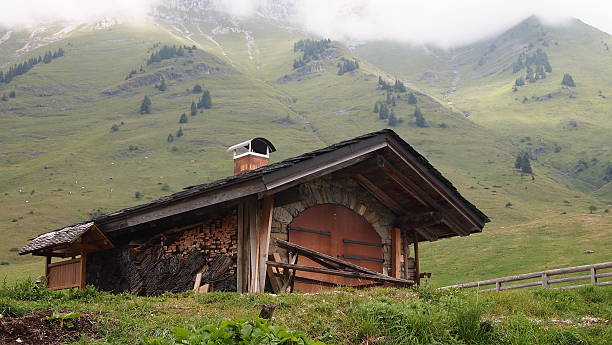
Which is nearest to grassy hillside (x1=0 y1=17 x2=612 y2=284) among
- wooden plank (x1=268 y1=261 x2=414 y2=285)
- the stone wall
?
the stone wall

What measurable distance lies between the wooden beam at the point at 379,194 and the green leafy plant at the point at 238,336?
32.8 feet

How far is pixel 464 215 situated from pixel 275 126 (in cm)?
14719

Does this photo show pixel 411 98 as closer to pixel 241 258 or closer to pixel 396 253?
pixel 396 253

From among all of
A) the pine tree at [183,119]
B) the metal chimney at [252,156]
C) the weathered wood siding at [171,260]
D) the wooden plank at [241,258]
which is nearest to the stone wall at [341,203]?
the wooden plank at [241,258]

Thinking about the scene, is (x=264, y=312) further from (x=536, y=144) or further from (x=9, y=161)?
(x=536, y=144)

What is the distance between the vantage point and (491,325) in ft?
31.8

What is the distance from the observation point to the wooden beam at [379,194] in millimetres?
17031

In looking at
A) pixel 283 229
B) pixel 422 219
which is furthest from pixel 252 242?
pixel 422 219

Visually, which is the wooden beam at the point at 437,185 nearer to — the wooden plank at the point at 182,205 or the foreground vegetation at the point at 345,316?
the wooden plank at the point at 182,205

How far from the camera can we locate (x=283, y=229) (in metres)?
15.5

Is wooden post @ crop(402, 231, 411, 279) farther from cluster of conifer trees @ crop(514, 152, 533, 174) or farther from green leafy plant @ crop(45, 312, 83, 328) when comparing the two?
cluster of conifer trees @ crop(514, 152, 533, 174)

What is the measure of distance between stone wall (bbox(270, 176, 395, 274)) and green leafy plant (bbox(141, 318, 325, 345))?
25.8 ft

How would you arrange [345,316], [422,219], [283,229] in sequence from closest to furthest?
[345,316] → [283,229] → [422,219]

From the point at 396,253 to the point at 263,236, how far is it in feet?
15.0
